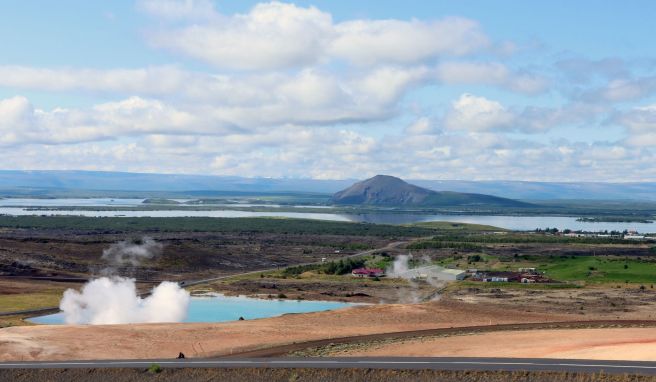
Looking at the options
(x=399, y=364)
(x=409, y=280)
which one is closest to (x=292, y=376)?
(x=399, y=364)

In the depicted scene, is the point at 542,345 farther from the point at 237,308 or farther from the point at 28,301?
the point at 28,301

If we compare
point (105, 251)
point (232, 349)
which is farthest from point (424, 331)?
point (105, 251)

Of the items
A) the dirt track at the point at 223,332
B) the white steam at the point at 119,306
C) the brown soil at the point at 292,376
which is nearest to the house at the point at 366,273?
the dirt track at the point at 223,332

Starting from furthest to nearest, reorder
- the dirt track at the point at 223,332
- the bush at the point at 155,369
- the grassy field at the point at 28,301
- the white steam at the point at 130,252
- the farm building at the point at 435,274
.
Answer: the white steam at the point at 130,252 → the farm building at the point at 435,274 → the grassy field at the point at 28,301 → the dirt track at the point at 223,332 → the bush at the point at 155,369

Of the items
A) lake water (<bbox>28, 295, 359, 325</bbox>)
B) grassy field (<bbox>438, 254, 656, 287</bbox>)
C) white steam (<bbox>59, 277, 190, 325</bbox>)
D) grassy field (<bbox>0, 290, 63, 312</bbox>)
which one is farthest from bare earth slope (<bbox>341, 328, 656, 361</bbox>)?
grassy field (<bbox>438, 254, 656, 287</bbox>)

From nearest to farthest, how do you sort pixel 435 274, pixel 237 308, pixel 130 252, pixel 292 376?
1. pixel 292 376
2. pixel 237 308
3. pixel 435 274
4. pixel 130 252

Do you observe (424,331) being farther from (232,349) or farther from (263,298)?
(263,298)

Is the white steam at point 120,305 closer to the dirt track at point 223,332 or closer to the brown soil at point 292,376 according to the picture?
the dirt track at point 223,332
